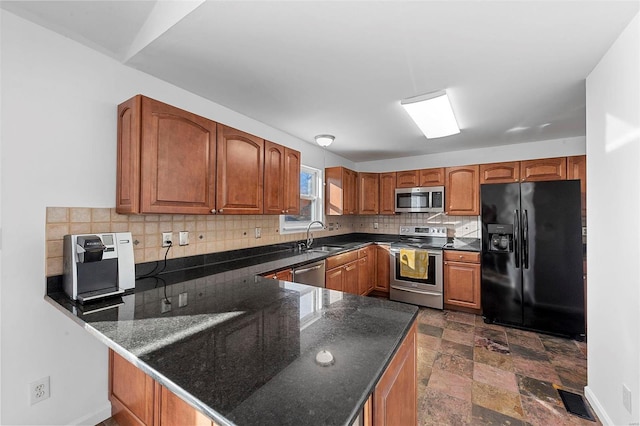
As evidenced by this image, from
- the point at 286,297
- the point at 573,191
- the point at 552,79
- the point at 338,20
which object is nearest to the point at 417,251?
the point at 573,191

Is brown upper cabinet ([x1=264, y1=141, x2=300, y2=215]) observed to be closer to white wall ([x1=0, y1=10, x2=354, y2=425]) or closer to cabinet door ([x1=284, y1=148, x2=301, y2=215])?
cabinet door ([x1=284, y1=148, x2=301, y2=215])

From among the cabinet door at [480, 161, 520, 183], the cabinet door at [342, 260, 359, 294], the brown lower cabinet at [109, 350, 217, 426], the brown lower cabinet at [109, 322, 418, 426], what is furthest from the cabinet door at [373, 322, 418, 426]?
the cabinet door at [480, 161, 520, 183]

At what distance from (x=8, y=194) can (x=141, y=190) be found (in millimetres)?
579

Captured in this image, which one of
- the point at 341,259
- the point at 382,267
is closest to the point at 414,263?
the point at 382,267

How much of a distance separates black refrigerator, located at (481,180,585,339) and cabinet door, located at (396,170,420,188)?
1068 millimetres

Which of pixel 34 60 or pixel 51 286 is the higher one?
pixel 34 60

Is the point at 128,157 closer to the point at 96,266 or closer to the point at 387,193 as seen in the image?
the point at 96,266

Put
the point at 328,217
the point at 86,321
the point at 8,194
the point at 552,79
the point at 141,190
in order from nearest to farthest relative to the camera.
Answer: the point at 86,321 < the point at 8,194 < the point at 141,190 < the point at 552,79 < the point at 328,217

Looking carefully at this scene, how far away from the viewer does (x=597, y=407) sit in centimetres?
178

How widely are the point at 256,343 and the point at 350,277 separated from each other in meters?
2.73

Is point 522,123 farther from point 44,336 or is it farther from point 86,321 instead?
point 44,336

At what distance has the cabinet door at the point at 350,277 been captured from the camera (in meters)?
3.44

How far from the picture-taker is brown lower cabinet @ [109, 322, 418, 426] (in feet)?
3.03

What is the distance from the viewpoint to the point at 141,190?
5.40 ft
